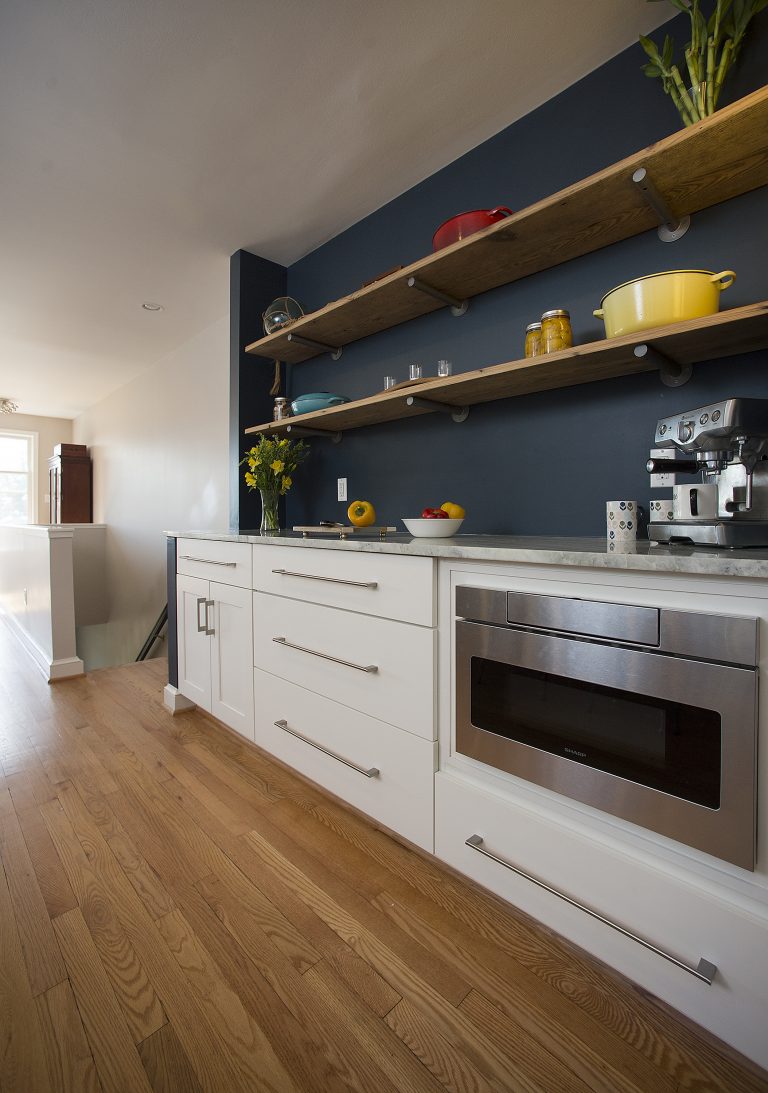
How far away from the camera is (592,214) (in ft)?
4.71

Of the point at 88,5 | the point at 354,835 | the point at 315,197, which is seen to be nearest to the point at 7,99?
the point at 88,5

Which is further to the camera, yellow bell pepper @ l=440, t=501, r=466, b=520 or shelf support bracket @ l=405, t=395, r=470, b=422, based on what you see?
shelf support bracket @ l=405, t=395, r=470, b=422

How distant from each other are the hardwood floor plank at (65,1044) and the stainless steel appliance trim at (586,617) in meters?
1.17

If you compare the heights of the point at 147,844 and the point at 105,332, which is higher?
the point at 105,332

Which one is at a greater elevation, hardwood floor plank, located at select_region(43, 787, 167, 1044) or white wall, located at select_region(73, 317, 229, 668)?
white wall, located at select_region(73, 317, 229, 668)

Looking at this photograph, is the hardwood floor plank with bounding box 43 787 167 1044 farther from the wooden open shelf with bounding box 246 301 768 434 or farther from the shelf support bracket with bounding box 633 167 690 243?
the shelf support bracket with bounding box 633 167 690 243

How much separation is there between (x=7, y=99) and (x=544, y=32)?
185cm

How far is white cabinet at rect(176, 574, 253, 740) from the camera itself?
80.7 inches

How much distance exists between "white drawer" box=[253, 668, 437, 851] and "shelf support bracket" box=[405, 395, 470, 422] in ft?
3.59

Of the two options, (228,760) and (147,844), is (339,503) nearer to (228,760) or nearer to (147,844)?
(228,760)

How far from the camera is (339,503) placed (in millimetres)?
2537

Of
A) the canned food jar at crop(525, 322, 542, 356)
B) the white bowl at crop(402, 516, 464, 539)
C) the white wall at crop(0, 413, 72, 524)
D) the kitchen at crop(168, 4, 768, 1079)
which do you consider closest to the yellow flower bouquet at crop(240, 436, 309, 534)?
the kitchen at crop(168, 4, 768, 1079)

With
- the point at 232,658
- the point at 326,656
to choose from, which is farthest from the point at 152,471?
the point at 326,656

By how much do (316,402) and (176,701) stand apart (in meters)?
1.71
